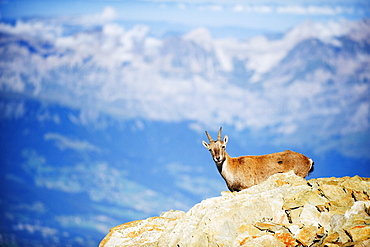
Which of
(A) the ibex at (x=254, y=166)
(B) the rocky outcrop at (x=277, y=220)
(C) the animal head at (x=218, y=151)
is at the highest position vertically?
(C) the animal head at (x=218, y=151)

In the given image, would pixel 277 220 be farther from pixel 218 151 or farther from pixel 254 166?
pixel 218 151

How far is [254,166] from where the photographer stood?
32.3m

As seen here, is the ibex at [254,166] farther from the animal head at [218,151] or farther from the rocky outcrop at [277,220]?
the rocky outcrop at [277,220]

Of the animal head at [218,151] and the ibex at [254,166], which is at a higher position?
the animal head at [218,151]

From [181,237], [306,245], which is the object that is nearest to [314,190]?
[306,245]

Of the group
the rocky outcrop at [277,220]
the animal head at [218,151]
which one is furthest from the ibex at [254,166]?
the rocky outcrop at [277,220]

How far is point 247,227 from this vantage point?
2252cm

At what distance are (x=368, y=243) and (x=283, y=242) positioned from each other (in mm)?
3906

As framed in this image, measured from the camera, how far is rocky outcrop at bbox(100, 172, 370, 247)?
21031mm

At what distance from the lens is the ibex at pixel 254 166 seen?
31.1 m

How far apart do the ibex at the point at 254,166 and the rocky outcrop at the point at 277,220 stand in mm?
4516

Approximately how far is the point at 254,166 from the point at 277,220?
973 cm

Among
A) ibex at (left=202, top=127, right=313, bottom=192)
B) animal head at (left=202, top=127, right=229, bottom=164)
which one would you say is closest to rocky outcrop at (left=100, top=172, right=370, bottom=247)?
ibex at (left=202, top=127, right=313, bottom=192)

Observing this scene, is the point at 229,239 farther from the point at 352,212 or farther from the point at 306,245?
the point at 352,212
